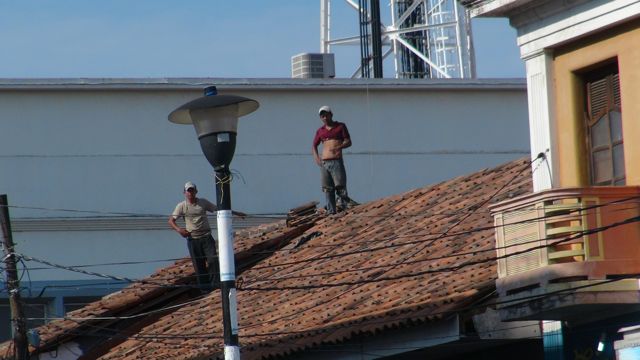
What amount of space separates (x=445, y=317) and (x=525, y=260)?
1.35 meters

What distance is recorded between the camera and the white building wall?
37312 mm

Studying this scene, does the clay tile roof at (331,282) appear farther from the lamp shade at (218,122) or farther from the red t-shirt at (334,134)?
the lamp shade at (218,122)

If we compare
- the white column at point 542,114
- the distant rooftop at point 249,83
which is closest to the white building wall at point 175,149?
the distant rooftop at point 249,83

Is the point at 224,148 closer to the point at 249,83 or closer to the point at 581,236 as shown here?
the point at 581,236

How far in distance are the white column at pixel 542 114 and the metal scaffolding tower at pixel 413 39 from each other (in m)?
18.9

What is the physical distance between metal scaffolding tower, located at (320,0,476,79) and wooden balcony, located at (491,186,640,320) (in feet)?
68.2

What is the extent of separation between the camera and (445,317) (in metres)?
17.8

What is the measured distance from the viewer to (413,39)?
40.1 m

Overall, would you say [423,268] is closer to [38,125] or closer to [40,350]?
[40,350]

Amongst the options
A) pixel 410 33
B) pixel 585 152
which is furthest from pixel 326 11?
pixel 585 152

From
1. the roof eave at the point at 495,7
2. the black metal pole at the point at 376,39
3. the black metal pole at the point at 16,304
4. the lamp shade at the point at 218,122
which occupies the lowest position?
the black metal pole at the point at 16,304

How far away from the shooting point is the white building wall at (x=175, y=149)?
3731 cm

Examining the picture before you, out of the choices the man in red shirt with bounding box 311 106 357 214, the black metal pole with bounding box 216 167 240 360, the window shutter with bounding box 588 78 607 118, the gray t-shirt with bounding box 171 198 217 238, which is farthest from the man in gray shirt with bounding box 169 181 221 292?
the black metal pole with bounding box 216 167 240 360

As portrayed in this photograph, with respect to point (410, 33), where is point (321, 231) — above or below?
below
